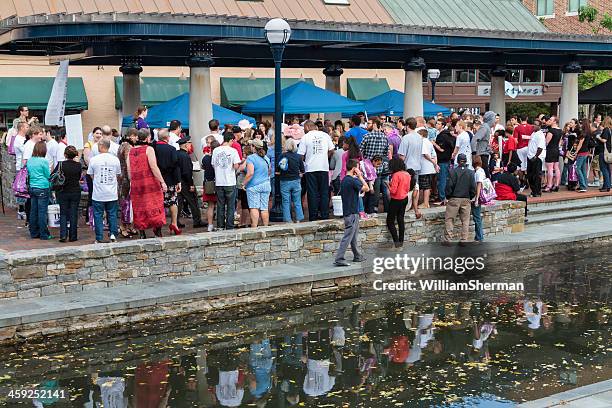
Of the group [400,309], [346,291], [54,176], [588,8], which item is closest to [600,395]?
[400,309]

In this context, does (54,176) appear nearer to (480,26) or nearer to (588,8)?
→ (480,26)

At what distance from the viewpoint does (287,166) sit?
16.0 m

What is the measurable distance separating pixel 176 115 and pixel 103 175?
6.97 m

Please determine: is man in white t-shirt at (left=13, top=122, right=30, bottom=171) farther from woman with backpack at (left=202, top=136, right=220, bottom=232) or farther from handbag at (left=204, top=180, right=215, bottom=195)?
handbag at (left=204, top=180, right=215, bottom=195)

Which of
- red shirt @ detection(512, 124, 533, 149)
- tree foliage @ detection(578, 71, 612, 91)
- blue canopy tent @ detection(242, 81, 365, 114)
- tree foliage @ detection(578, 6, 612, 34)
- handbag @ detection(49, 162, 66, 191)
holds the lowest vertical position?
handbag @ detection(49, 162, 66, 191)

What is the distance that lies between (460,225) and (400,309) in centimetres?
465

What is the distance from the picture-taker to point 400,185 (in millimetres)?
15641

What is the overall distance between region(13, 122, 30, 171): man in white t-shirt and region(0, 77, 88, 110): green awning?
52.3 feet

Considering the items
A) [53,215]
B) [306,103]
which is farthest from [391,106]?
[53,215]

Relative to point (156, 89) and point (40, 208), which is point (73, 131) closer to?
point (40, 208)

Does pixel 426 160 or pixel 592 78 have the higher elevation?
pixel 592 78

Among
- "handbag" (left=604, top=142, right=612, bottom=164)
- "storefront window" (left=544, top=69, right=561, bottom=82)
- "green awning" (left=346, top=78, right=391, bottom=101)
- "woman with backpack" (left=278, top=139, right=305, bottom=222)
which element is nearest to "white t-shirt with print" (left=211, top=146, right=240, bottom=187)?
"woman with backpack" (left=278, top=139, right=305, bottom=222)

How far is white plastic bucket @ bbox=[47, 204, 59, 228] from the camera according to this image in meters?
15.8

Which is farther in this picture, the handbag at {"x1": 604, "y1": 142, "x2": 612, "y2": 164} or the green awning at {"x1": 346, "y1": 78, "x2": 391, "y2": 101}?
the green awning at {"x1": 346, "y1": 78, "x2": 391, "y2": 101}
